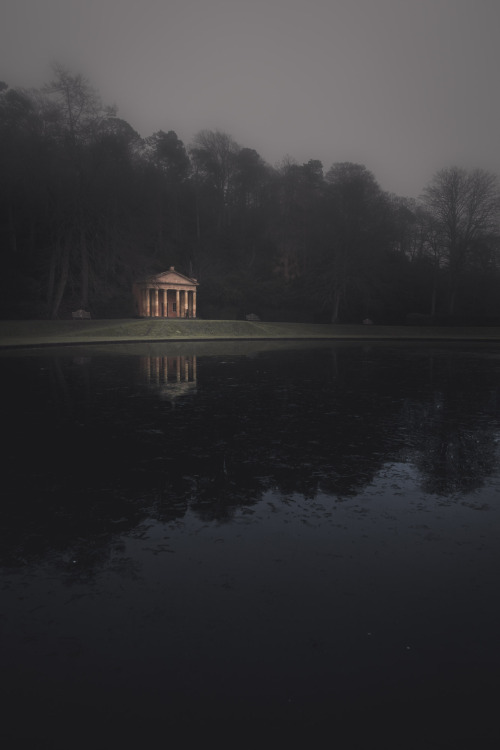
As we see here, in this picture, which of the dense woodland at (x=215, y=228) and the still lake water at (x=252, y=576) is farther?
the dense woodland at (x=215, y=228)

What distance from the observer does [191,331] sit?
38.5 metres

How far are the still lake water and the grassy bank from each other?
78.4ft

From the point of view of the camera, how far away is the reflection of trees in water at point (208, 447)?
5.10 m

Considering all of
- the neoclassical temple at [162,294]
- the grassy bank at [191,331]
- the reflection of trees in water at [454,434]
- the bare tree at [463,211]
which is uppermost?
the bare tree at [463,211]

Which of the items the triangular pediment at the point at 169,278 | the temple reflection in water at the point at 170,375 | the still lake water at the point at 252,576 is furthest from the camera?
the triangular pediment at the point at 169,278

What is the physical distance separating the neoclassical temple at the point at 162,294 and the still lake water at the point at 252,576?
43.6m

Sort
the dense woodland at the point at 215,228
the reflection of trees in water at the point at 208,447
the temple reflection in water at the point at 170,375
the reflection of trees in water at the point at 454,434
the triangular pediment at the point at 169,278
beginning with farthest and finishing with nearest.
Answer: the triangular pediment at the point at 169,278, the dense woodland at the point at 215,228, the temple reflection in water at the point at 170,375, the reflection of trees in water at the point at 454,434, the reflection of trees in water at the point at 208,447

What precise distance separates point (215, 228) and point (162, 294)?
20.9m

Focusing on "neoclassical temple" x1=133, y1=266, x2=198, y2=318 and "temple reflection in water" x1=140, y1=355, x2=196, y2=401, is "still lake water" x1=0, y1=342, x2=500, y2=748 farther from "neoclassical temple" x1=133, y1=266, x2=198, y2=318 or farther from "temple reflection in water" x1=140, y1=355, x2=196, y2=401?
"neoclassical temple" x1=133, y1=266, x2=198, y2=318

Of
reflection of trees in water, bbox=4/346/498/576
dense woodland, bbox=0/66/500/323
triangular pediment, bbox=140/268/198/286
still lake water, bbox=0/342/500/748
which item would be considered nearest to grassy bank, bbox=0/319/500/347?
dense woodland, bbox=0/66/500/323

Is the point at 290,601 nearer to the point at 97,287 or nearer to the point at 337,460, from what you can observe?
the point at 337,460

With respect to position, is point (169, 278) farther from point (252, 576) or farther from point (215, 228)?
point (252, 576)

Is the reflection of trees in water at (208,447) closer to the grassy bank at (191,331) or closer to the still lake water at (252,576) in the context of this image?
the still lake water at (252,576)

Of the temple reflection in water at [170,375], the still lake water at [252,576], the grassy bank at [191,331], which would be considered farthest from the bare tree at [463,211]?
the still lake water at [252,576]
